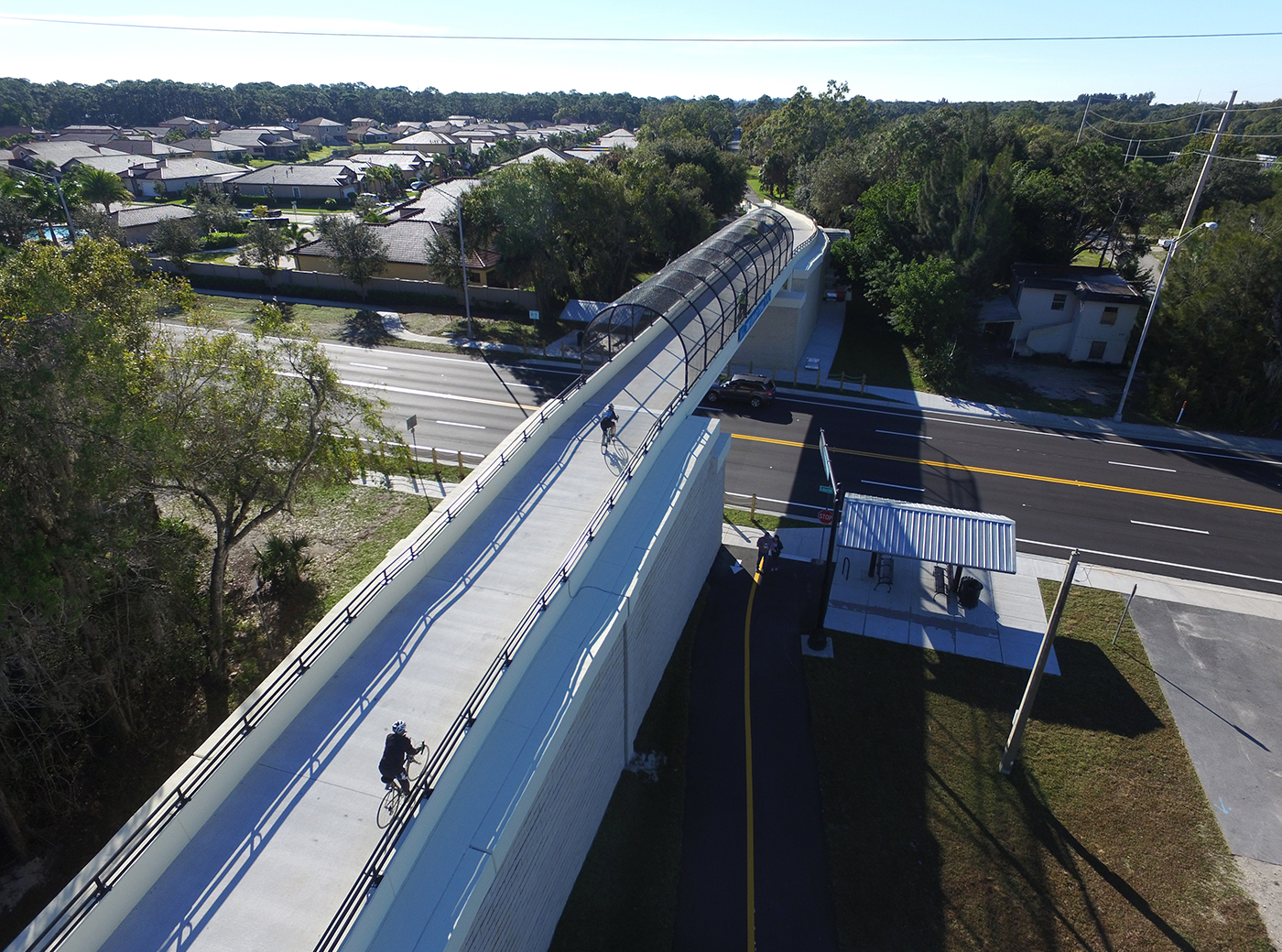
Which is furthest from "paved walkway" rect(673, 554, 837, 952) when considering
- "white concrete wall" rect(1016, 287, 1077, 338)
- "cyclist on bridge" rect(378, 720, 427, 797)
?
"white concrete wall" rect(1016, 287, 1077, 338)

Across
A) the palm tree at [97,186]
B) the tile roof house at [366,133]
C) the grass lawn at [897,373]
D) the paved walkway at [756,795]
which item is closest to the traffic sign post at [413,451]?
the paved walkway at [756,795]

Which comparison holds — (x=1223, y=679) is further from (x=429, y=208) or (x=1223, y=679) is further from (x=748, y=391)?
(x=429, y=208)

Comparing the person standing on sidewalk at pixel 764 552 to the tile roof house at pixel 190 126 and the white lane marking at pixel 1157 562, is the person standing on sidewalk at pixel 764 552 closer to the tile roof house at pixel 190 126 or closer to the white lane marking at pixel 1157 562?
the white lane marking at pixel 1157 562

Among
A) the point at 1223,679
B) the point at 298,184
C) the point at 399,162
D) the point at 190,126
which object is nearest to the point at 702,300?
the point at 1223,679

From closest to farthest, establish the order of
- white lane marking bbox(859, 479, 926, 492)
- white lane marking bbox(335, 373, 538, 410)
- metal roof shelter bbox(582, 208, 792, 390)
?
metal roof shelter bbox(582, 208, 792, 390)
white lane marking bbox(859, 479, 926, 492)
white lane marking bbox(335, 373, 538, 410)

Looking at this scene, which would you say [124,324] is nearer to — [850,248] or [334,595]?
[334,595]

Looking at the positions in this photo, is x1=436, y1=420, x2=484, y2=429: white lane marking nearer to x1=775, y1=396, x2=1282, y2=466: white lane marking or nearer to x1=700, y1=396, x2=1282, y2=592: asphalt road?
x1=700, y1=396, x2=1282, y2=592: asphalt road

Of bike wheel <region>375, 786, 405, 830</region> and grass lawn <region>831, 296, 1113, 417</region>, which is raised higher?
bike wheel <region>375, 786, 405, 830</region>
